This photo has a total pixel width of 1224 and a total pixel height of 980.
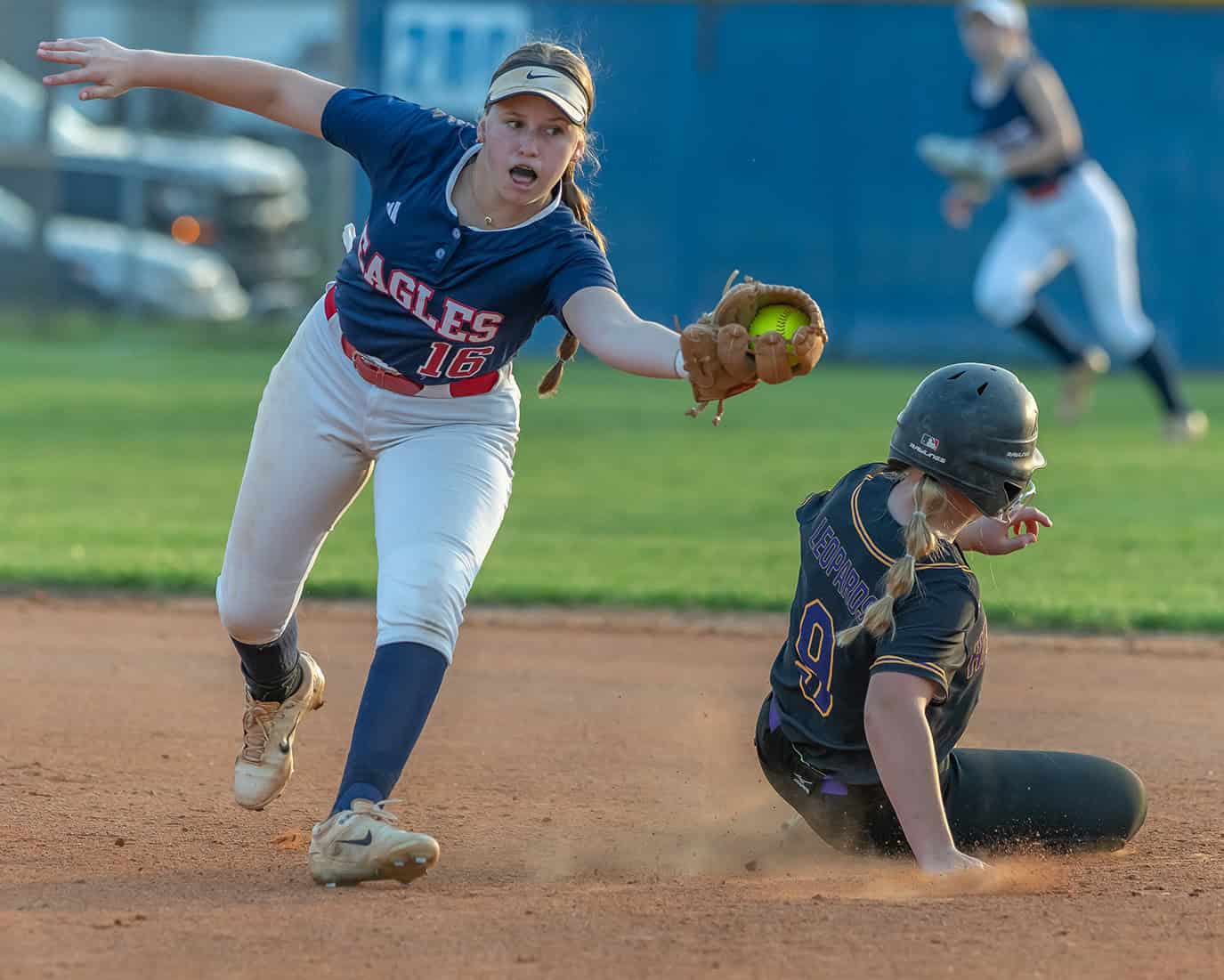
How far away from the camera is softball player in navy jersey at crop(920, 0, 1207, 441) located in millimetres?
11547

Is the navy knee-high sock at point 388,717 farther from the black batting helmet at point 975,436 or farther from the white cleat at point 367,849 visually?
the black batting helmet at point 975,436

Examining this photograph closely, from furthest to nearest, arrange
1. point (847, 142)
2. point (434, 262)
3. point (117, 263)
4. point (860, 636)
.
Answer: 1. point (117, 263)
2. point (847, 142)
3. point (434, 262)
4. point (860, 636)

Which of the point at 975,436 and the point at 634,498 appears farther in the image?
the point at 634,498

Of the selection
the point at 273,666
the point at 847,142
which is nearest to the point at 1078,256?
the point at 847,142

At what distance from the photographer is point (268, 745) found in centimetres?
385

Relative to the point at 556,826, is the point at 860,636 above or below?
above

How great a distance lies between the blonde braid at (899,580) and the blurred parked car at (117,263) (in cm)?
1670

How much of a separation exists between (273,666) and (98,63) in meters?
1.32

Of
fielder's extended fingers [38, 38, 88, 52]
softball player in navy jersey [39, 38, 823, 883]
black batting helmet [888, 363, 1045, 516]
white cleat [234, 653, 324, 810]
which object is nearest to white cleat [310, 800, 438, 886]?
softball player in navy jersey [39, 38, 823, 883]

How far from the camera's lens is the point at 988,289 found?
11562 mm

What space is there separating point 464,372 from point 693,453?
26.6 feet

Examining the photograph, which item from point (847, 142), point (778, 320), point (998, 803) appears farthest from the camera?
point (847, 142)

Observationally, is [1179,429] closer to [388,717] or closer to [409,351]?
[409,351]

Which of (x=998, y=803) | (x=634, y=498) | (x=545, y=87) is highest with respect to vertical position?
(x=545, y=87)
